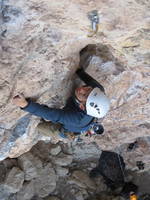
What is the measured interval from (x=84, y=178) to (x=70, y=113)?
4606 millimetres

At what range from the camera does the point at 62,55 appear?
3703 mm

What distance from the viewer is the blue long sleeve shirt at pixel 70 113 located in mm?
3764

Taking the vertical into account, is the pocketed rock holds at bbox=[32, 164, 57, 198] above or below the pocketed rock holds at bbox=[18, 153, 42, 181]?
below

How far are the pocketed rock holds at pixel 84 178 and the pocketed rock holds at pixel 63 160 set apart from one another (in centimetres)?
47

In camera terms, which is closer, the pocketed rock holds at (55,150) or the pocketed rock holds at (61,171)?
the pocketed rock holds at (55,150)

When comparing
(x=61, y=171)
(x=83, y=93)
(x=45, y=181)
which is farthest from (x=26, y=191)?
(x=83, y=93)

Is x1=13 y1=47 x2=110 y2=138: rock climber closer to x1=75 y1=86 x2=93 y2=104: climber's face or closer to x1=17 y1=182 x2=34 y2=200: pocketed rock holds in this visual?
x1=75 y1=86 x2=93 y2=104: climber's face

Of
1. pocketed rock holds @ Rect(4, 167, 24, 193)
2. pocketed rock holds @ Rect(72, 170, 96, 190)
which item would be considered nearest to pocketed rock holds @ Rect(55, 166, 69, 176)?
pocketed rock holds @ Rect(72, 170, 96, 190)

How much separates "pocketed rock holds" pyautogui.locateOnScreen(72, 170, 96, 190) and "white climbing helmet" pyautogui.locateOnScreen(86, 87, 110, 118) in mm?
4693

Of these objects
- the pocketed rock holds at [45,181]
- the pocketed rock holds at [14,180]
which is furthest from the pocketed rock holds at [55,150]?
the pocketed rock holds at [14,180]

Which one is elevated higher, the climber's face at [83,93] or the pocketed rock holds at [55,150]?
the climber's face at [83,93]

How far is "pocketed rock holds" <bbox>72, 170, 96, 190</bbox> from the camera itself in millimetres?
7969

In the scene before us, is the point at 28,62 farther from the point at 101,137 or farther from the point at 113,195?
the point at 113,195

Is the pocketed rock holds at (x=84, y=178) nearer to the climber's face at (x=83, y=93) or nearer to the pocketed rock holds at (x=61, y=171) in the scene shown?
the pocketed rock holds at (x=61, y=171)
